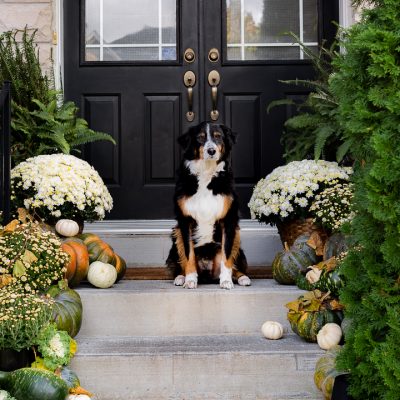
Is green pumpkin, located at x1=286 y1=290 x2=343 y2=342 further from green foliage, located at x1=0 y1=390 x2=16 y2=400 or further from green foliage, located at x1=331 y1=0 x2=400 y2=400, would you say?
green foliage, located at x1=0 y1=390 x2=16 y2=400

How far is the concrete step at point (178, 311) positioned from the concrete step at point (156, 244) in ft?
3.71

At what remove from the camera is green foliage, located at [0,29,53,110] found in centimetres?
525

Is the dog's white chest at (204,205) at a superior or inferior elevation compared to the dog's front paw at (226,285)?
superior

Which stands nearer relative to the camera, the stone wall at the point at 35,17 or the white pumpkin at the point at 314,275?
the white pumpkin at the point at 314,275

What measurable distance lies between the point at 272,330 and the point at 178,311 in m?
0.57

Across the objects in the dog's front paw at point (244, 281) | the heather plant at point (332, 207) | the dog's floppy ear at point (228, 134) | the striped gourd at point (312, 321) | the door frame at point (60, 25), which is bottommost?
the striped gourd at point (312, 321)

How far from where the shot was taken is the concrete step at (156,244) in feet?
17.7

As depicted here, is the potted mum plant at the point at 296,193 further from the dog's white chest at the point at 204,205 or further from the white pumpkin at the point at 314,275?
the white pumpkin at the point at 314,275

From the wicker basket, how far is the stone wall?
2.28 m

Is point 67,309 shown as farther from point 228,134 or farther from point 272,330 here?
point 228,134

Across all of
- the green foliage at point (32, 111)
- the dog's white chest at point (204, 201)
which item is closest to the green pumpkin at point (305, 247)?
the dog's white chest at point (204, 201)

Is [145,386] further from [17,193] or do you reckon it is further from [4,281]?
[17,193]

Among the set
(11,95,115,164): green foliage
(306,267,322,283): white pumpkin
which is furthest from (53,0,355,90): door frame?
(306,267,322,283): white pumpkin

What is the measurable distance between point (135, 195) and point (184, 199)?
1582 mm
